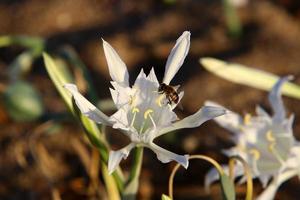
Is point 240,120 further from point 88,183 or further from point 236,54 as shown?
point 236,54

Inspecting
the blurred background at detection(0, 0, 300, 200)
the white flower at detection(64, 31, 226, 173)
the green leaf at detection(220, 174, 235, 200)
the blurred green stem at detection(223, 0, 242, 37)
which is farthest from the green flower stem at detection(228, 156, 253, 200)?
the blurred green stem at detection(223, 0, 242, 37)

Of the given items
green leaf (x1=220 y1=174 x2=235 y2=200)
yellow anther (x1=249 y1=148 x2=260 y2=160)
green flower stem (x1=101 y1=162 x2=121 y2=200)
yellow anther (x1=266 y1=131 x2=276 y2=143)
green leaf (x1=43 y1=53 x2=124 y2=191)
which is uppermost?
green leaf (x1=43 y1=53 x2=124 y2=191)

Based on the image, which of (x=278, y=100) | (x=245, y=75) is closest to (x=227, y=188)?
(x=278, y=100)

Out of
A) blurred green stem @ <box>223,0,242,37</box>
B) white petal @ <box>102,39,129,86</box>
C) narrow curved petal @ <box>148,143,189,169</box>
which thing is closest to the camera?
narrow curved petal @ <box>148,143,189,169</box>

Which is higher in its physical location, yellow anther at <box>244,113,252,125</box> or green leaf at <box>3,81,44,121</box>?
yellow anther at <box>244,113,252,125</box>

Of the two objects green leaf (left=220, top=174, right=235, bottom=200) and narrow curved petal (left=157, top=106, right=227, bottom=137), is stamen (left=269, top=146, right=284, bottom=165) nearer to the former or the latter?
green leaf (left=220, top=174, right=235, bottom=200)

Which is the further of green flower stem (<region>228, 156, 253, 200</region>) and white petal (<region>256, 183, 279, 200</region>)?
white petal (<region>256, 183, 279, 200</region>)

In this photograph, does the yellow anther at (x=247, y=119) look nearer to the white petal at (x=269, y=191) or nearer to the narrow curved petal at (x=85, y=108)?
the white petal at (x=269, y=191)

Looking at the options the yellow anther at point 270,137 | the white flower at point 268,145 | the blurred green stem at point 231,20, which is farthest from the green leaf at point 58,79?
the blurred green stem at point 231,20

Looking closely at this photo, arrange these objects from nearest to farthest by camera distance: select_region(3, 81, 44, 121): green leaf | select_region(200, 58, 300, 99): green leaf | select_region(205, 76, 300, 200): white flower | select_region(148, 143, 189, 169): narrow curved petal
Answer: select_region(148, 143, 189, 169): narrow curved petal → select_region(205, 76, 300, 200): white flower → select_region(200, 58, 300, 99): green leaf → select_region(3, 81, 44, 121): green leaf
